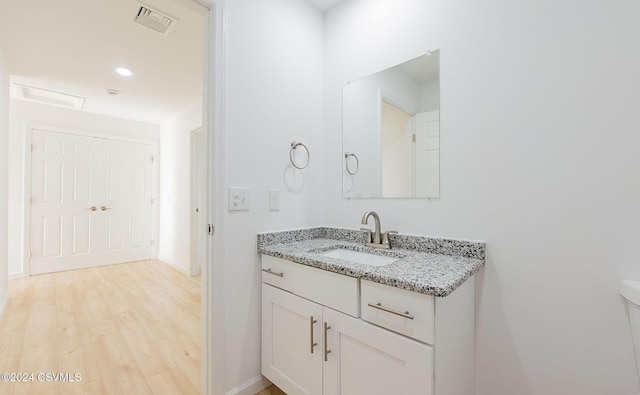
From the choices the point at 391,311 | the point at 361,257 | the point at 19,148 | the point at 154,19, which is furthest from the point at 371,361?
the point at 19,148

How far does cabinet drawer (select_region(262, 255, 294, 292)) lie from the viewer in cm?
134

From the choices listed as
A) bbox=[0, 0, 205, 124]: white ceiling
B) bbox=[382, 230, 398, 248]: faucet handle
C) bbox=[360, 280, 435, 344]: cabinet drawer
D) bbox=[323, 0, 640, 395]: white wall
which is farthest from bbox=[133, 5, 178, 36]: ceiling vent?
bbox=[360, 280, 435, 344]: cabinet drawer

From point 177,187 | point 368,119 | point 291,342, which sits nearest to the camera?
point 291,342

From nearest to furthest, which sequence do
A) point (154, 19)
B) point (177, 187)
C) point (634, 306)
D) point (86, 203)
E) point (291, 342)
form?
point (634, 306) < point (291, 342) < point (154, 19) < point (86, 203) < point (177, 187)

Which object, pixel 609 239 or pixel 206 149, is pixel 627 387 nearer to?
pixel 609 239

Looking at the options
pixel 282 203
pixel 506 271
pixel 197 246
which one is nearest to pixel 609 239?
pixel 506 271

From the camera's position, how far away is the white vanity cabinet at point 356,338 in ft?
2.89

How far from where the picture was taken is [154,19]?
1.95m

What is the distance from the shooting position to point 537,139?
110 cm

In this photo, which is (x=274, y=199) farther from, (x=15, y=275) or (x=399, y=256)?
(x=15, y=275)

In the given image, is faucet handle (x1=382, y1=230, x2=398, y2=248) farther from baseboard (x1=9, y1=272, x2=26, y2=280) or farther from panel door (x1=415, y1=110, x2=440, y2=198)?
baseboard (x1=9, y1=272, x2=26, y2=280)

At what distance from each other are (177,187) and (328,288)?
3585 millimetres

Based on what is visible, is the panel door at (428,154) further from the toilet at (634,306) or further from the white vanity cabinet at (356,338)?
the toilet at (634,306)

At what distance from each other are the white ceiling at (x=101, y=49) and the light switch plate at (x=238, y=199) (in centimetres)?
90
